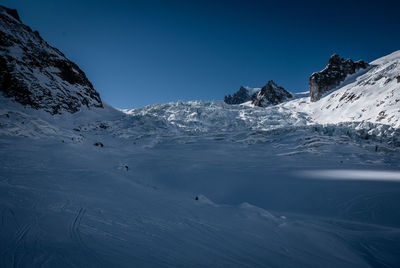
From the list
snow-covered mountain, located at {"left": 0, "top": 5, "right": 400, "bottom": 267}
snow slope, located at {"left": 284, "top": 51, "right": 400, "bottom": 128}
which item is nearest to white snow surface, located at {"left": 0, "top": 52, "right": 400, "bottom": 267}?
snow-covered mountain, located at {"left": 0, "top": 5, "right": 400, "bottom": 267}

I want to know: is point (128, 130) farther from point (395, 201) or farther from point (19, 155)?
point (395, 201)

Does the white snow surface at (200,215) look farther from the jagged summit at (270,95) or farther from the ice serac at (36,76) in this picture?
the jagged summit at (270,95)

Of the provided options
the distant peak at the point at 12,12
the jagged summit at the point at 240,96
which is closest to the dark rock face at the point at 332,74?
the jagged summit at the point at 240,96

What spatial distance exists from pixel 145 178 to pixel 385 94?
119 ft

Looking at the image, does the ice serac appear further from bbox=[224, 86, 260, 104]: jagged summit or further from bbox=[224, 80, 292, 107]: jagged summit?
bbox=[224, 86, 260, 104]: jagged summit

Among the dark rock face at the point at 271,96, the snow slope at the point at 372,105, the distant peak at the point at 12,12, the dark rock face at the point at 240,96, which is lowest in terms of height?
the snow slope at the point at 372,105

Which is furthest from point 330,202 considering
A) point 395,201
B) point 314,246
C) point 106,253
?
point 106,253

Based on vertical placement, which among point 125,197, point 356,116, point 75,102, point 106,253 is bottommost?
point 125,197

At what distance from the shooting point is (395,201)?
502 centimetres

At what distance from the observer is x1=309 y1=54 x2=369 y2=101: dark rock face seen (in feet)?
188

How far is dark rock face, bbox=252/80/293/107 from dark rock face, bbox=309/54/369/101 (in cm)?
1308

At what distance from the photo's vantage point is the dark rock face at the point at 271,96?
71.6 metres

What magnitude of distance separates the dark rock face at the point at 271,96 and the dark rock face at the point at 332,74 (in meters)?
13.1

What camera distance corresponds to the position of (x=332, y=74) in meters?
59.1
